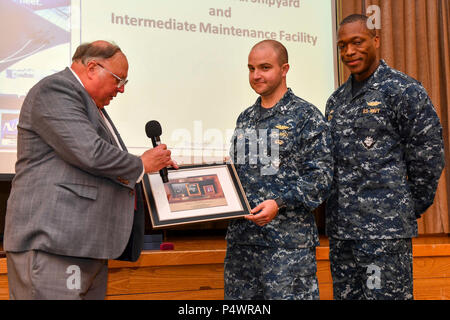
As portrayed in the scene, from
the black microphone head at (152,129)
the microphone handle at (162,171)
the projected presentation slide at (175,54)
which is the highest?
the projected presentation slide at (175,54)

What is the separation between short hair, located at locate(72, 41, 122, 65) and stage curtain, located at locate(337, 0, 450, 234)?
2.82m

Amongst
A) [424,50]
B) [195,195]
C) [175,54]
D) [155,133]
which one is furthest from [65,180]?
[424,50]

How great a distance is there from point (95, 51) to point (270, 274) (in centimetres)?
113

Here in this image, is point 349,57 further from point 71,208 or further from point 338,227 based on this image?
point 71,208

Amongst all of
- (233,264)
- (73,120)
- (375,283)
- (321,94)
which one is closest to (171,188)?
(233,264)

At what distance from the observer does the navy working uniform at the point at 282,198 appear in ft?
6.25

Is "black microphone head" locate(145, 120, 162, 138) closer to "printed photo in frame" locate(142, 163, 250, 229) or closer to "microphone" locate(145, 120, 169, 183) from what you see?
"microphone" locate(145, 120, 169, 183)

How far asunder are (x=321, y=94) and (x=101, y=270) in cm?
234

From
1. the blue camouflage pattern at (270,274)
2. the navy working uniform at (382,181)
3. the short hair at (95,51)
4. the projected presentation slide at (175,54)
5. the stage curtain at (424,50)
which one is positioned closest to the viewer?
the short hair at (95,51)

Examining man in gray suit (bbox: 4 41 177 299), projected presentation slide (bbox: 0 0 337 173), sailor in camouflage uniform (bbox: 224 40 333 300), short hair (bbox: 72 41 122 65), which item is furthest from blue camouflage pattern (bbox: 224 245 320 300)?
projected presentation slide (bbox: 0 0 337 173)

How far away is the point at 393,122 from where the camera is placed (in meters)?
2.07

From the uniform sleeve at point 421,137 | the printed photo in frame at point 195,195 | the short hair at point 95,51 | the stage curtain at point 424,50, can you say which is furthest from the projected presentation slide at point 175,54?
the uniform sleeve at point 421,137

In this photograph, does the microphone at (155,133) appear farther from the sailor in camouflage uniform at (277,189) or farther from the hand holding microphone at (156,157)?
the sailor in camouflage uniform at (277,189)

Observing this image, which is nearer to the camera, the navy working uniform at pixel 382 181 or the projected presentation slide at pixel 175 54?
the navy working uniform at pixel 382 181
